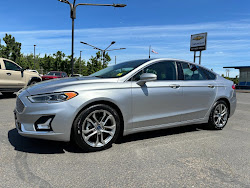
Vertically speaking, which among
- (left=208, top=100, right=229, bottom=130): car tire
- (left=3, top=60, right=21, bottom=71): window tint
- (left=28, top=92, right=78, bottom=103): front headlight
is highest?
(left=3, top=60, right=21, bottom=71): window tint

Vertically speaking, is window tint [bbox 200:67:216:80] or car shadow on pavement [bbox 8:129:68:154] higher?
window tint [bbox 200:67:216:80]

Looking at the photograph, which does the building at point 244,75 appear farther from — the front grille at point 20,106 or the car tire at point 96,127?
the front grille at point 20,106

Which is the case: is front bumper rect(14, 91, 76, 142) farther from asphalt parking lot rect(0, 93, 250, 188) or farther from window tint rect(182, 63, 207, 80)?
window tint rect(182, 63, 207, 80)

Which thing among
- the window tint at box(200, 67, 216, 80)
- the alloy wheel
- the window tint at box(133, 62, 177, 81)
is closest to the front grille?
the alloy wheel

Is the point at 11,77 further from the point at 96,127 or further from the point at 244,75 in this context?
the point at 244,75

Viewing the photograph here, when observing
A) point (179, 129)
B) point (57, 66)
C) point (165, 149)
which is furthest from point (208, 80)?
point (57, 66)

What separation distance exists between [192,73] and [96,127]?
7.51ft

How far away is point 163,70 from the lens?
3.92 m

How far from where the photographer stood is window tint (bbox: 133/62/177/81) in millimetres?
3795

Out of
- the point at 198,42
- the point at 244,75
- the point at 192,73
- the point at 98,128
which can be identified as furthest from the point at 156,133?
the point at 198,42

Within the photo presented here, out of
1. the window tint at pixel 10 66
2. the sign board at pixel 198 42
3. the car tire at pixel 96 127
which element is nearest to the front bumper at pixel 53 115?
the car tire at pixel 96 127

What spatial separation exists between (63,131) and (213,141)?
2630 millimetres

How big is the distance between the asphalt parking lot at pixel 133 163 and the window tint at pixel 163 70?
114 centimetres

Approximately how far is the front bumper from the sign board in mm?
39737
